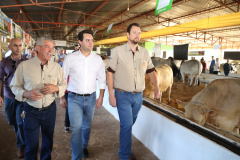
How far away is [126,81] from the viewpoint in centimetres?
271

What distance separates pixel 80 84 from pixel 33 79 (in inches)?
26.7

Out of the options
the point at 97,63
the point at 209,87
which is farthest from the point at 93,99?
the point at 209,87

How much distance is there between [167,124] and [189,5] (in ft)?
37.9

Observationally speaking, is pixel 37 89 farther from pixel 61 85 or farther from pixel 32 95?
pixel 61 85

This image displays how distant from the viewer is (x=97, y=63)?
2799 mm

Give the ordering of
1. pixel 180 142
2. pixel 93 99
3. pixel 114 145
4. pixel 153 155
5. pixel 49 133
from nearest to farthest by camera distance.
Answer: pixel 49 133 < pixel 180 142 < pixel 93 99 < pixel 153 155 < pixel 114 145

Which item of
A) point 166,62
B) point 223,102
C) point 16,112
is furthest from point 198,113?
point 166,62

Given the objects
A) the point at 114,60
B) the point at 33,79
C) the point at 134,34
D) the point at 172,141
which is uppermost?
the point at 134,34

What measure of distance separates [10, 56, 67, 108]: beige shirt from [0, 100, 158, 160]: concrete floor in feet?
4.42

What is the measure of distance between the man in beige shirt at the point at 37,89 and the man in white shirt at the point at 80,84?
319mm

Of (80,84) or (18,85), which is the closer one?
(18,85)

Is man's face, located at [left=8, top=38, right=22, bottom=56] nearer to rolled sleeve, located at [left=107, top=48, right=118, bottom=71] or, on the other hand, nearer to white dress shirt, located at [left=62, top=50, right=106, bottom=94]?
white dress shirt, located at [left=62, top=50, right=106, bottom=94]

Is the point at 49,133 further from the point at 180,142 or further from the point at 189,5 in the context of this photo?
the point at 189,5

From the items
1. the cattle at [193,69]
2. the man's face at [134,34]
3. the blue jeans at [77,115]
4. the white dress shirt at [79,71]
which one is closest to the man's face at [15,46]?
the white dress shirt at [79,71]
